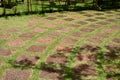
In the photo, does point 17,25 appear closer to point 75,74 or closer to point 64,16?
point 64,16

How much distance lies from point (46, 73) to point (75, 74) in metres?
0.68

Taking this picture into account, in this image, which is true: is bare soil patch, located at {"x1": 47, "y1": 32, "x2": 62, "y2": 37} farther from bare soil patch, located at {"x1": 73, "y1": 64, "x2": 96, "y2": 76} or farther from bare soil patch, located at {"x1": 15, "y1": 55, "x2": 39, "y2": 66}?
bare soil patch, located at {"x1": 73, "y1": 64, "x2": 96, "y2": 76}

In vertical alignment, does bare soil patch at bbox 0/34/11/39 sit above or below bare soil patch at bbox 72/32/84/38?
below

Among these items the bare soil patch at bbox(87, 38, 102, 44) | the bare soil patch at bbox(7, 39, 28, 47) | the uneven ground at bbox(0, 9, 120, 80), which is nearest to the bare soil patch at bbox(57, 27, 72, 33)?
the uneven ground at bbox(0, 9, 120, 80)

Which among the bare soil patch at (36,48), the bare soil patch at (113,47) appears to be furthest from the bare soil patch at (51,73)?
the bare soil patch at (113,47)

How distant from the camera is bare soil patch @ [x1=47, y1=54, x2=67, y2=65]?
593 centimetres

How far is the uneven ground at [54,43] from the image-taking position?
5359 mm

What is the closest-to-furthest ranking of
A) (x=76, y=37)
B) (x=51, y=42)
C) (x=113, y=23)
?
1. (x=51, y=42)
2. (x=76, y=37)
3. (x=113, y=23)

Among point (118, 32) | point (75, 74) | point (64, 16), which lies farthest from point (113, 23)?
point (75, 74)

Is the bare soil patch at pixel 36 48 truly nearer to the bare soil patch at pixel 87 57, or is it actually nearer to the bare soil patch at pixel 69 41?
the bare soil patch at pixel 69 41

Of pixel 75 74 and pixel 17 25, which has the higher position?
pixel 17 25

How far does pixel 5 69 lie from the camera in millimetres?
5449

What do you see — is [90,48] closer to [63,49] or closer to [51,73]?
[63,49]

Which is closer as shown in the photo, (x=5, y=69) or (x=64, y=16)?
(x=5, y=69)
